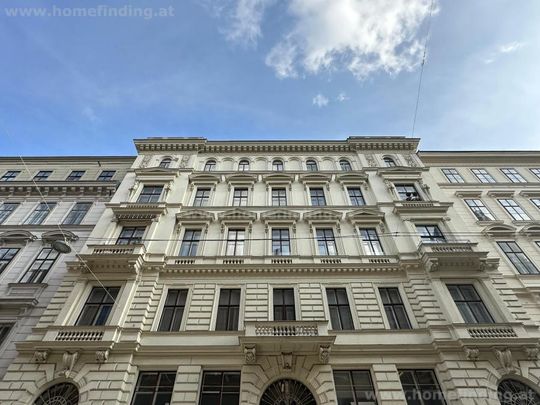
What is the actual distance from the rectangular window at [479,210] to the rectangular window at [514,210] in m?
1.57

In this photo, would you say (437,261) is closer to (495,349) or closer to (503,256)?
(495,349)

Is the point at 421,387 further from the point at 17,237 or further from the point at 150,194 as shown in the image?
the point at 17,237

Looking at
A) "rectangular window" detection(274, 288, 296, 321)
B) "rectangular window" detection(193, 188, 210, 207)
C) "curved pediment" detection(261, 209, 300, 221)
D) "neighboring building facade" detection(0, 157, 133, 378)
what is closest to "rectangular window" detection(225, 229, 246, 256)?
"curved pediment" detection(261, 209, 300, 221)

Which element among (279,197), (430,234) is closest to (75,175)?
(279,197)

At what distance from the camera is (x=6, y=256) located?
60.7ft

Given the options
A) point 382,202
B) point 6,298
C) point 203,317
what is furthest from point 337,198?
point 6,298

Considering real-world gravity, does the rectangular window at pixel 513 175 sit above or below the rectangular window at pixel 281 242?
above

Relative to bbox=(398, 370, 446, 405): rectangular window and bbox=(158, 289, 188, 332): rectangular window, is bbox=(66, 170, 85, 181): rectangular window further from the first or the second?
bbox=(398, 370, 446, 405): rectangular window

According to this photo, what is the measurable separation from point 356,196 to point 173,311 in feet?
50.7

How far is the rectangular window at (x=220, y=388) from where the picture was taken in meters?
11.8

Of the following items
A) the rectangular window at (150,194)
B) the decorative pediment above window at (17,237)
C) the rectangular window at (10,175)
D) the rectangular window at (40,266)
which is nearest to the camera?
the rectangular window at (40,266)

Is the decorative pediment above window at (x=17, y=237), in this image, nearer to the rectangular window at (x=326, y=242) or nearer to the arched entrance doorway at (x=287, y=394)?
the arched entrance doorway at (x=287, y=394)

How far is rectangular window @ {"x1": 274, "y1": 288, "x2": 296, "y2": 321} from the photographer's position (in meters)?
14.7

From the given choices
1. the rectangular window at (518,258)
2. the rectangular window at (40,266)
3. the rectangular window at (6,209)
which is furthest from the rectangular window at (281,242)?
the rectangular window at (6,209)
